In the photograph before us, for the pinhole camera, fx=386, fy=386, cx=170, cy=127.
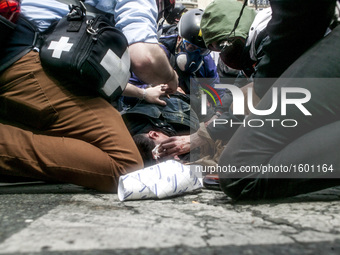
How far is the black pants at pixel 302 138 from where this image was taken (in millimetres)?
1437

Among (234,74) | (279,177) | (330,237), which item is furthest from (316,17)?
(234,74)

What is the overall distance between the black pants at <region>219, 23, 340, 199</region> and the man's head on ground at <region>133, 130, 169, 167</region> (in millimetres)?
1224

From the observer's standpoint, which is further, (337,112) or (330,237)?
(337,112)

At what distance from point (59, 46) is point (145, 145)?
1168 millimetres

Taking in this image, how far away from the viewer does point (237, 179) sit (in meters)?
1.57

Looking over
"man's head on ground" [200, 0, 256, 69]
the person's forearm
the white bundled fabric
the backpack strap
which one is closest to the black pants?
the white bundled fabric

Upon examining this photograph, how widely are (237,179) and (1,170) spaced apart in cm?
111

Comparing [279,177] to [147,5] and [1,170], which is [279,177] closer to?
[147,5]

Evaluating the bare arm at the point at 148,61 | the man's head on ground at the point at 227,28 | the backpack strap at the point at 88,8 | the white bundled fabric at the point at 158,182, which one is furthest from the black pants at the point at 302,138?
the man's head on ground at the point at 227,28

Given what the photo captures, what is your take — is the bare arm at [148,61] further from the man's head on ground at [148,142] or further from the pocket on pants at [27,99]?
the man's head on ground at [148,142]

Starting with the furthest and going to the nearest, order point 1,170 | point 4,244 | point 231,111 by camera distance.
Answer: point 231,111 < point 1,170 < point 4,244

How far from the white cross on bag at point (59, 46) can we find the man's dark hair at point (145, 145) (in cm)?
114

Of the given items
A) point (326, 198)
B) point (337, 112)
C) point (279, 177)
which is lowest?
point (326, 198)

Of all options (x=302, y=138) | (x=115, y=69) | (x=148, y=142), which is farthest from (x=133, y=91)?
(x=302, y=138)
